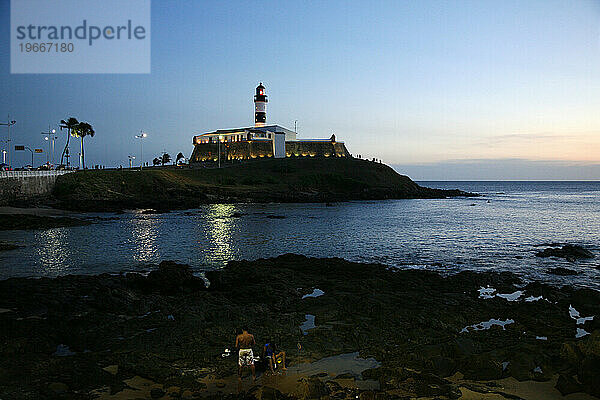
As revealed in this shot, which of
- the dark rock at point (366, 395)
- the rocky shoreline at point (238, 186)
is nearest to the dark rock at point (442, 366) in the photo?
the dark rock at point (366, 395)

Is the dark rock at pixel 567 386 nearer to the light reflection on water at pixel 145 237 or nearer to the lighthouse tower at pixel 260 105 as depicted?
the light reflection on water at pixel 145 237

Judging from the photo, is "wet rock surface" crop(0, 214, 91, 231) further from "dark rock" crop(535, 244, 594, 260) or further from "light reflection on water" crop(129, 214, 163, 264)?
"dark rock" crop(535, 244, 594, 260)

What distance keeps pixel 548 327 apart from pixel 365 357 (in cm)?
699

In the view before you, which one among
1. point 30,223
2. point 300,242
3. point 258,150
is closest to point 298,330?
point 300,242

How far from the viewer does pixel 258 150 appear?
127688 millimetres

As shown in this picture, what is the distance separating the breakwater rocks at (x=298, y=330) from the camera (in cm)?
1087

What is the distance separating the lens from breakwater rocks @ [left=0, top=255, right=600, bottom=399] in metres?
10.9

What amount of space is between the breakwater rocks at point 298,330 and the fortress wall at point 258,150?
352 ft

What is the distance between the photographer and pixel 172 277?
2059 centimetres

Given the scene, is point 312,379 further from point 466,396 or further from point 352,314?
point 352,314

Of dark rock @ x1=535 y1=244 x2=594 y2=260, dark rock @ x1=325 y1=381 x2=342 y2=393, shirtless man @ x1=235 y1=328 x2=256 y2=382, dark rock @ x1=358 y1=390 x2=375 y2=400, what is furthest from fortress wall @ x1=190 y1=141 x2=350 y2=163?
dark rock @ x1=358 y1=390 x2=375 y2=400

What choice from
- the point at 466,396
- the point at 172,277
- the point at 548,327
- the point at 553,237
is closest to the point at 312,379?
the point at 466,396

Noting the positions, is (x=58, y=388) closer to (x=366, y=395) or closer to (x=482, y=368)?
(x=366, y=395)

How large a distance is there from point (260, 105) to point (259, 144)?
53.4 feet
